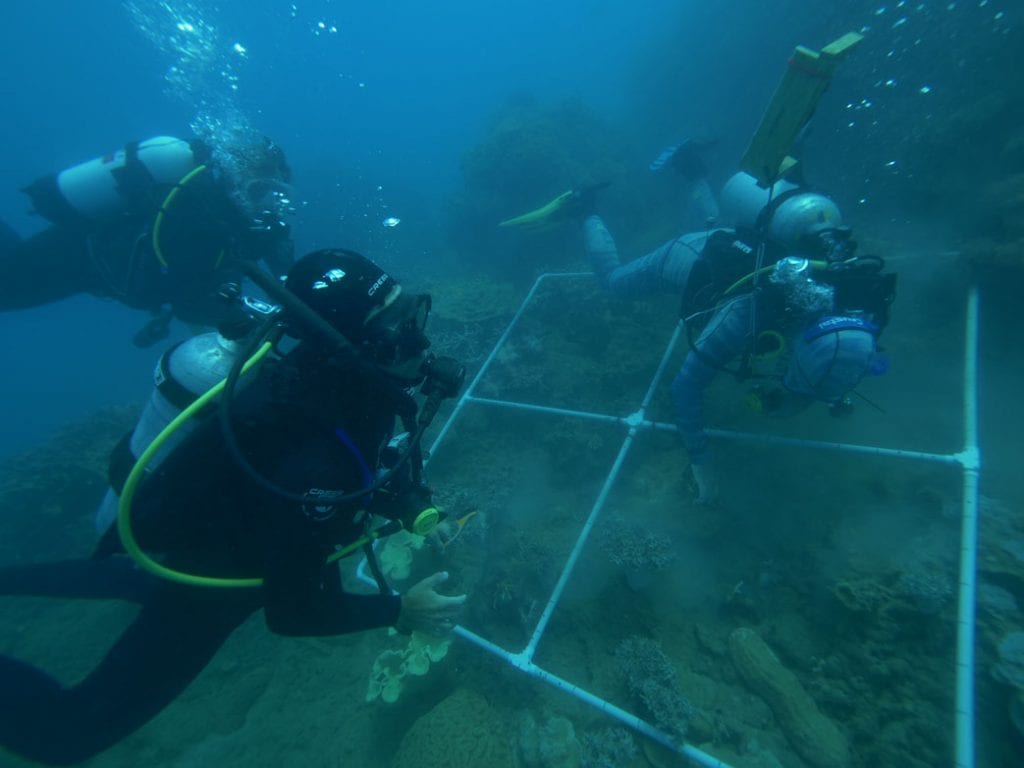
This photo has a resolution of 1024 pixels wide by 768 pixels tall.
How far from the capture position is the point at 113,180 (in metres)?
5.80

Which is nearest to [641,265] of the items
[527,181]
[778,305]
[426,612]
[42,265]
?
[778,305]

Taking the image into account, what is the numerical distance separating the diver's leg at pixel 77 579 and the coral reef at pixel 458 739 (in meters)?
2.66

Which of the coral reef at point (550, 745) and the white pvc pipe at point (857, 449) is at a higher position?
the white pvc pipe at point (857, 449)

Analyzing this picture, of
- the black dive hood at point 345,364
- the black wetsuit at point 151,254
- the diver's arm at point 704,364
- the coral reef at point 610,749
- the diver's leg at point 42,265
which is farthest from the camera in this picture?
the diver's leg at point 42,265

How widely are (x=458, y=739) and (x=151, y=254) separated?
21.1 ft

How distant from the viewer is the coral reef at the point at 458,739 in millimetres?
3947

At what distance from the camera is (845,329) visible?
11.9ft

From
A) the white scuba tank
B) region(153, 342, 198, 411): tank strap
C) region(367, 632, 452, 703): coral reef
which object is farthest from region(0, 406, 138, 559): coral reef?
region(153, 342, 198, 411): tank strap

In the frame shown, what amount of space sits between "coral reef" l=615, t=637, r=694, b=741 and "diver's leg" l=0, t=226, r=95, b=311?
8.02m

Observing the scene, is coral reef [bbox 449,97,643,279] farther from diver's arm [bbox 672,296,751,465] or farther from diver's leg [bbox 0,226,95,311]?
diver's leg [bbox 0,226,95,311]

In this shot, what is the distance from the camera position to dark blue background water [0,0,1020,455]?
1009 cm

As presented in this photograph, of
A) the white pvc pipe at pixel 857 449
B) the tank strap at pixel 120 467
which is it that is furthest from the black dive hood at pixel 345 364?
the white pvc pipe at pixel 857 449

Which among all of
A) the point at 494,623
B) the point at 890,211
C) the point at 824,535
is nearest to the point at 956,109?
the point at 890,211

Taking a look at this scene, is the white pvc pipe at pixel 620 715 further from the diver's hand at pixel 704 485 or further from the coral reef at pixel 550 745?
the diver's hand at pixel 704 485
